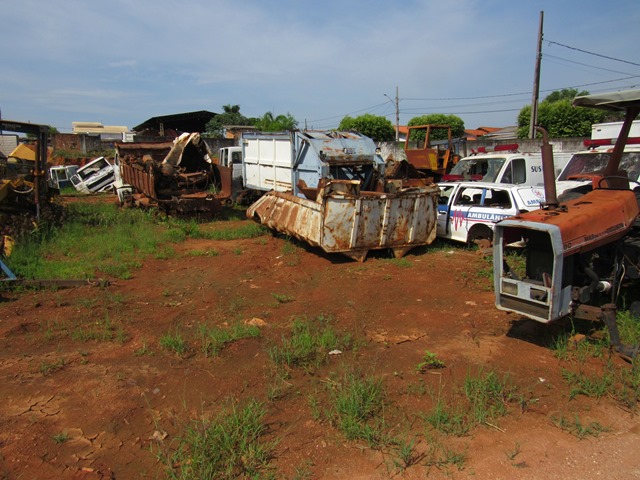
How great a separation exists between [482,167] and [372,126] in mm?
28544

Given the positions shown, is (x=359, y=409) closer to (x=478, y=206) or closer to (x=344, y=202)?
(x=344, y=202)

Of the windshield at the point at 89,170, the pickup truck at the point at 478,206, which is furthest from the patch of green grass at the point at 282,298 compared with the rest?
the windshield at the point at 89,170

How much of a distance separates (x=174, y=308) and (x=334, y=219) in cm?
304

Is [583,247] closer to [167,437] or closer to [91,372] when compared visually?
[167,437]

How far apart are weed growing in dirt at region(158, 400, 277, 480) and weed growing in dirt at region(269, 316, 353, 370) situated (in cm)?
100

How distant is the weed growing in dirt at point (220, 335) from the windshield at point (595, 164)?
640cm

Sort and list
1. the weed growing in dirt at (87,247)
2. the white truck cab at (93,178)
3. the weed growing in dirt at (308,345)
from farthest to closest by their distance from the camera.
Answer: the white truck cab at (93,178), the weed growing in dirt at (87,247), the weed growing in dirt at (308,345)

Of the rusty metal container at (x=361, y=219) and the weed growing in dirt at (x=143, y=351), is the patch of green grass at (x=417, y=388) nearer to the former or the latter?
the weed growing in dirt at (x=143, y=351)

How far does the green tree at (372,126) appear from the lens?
128 feet

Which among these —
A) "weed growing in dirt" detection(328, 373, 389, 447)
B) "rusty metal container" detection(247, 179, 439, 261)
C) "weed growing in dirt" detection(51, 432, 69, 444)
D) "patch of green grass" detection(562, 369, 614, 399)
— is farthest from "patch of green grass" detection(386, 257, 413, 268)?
"weed growing in dirt" detection(51, 432, 69, 444)

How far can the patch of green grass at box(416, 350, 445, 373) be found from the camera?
4309 mm

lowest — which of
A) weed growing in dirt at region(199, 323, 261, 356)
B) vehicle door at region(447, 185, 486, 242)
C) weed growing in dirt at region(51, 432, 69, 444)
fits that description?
weed growing in dirt at region(51, 432, 69, 444)

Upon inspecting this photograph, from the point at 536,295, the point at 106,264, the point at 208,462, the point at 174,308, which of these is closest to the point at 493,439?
the point at 536,295

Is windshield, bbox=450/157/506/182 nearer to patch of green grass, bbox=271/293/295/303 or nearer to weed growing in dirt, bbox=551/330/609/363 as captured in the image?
patch of green grass, bbox=271/293/295/303
